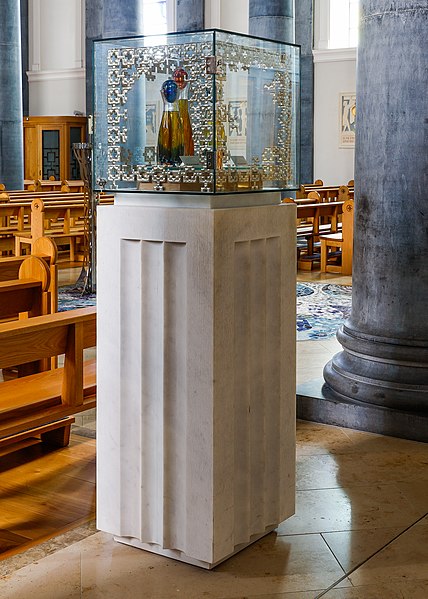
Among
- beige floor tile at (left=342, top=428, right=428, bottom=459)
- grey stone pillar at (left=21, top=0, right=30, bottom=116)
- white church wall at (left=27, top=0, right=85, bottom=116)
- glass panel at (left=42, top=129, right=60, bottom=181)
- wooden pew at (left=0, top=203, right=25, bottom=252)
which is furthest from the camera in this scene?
grey stone pillar at (left=21, top=0, right=30, bottom=116)

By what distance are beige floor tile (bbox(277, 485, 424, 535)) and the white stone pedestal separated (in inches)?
10.4

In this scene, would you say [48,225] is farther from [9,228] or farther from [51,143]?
[51,143]

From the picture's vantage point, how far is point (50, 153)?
22609mm

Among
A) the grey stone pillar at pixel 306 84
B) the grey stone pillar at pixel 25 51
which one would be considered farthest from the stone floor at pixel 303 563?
the grey stone pillar at pixel 25 51

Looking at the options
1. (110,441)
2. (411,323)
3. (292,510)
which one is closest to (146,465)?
(110,441)

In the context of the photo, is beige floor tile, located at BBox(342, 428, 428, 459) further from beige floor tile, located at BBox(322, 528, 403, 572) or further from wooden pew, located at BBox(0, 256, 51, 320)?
wooden pew, located at BBox(0, 256, 51, 320)

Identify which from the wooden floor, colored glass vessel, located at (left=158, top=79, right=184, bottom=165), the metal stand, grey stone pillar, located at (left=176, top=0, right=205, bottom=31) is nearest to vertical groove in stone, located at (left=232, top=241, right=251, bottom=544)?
colored glass vessel, located at (left=158, top=79, right=184, bottom=165)

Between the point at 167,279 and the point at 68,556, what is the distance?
96 cm

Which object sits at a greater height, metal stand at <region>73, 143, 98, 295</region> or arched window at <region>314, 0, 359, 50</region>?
arched window at <region>314, 0, 359, 50</region>

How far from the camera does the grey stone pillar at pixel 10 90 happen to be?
16.2 meters

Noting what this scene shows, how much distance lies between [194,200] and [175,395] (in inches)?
23.3

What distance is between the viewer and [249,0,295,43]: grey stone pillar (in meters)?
15.0

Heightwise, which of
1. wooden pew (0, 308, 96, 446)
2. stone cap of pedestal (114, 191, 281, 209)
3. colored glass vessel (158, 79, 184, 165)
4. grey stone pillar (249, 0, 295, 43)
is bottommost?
wooden pew (0, 308, 96, 446)

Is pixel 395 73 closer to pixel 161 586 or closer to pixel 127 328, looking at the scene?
pixel 127 328
